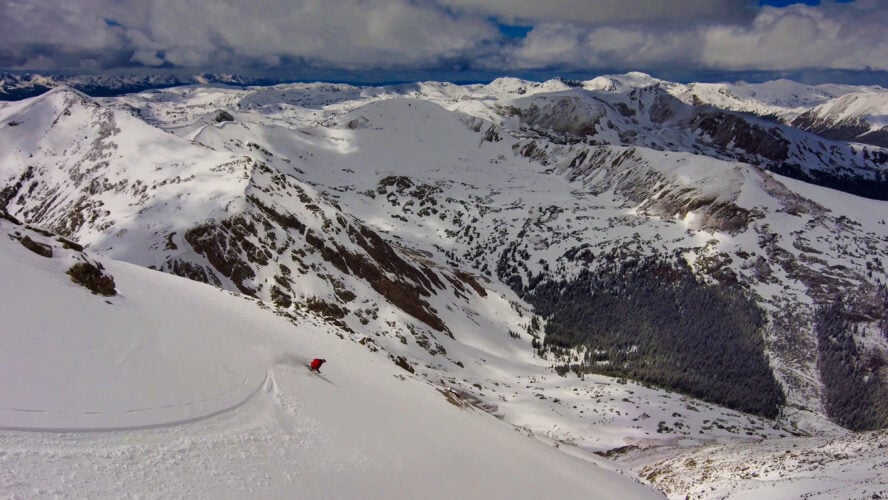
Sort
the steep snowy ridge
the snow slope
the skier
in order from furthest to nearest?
the skier → the steep snowy ridge → the snow slope

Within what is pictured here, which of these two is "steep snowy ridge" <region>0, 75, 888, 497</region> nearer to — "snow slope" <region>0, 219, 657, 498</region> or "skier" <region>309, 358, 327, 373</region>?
"snow slope" <region>0, 219, 657, 498</region>

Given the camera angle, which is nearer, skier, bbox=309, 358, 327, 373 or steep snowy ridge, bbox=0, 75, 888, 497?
steep snowy ridge, bbox=0, 75, 888, 497

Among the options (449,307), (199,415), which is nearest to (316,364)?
(199,415)

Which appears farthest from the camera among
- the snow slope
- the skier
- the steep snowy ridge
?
the skier

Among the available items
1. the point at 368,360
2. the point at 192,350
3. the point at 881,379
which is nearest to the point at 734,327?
the point at 881,379

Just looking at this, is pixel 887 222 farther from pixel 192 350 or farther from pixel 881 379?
pixel 192 350

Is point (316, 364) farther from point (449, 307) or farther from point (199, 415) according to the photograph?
point (449, 307)

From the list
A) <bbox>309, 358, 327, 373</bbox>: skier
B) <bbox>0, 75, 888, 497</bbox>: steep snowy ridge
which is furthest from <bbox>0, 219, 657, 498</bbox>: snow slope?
<bbox>309, 358, 327, 373</bbox>: skier

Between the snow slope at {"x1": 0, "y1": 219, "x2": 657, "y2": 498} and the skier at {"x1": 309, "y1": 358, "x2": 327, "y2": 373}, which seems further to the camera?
the skier at {"x1": 309, "y1": 358, "x2": 327, "y2": 373}

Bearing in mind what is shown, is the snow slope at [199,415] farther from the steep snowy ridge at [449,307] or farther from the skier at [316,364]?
the skier at [316,364]
